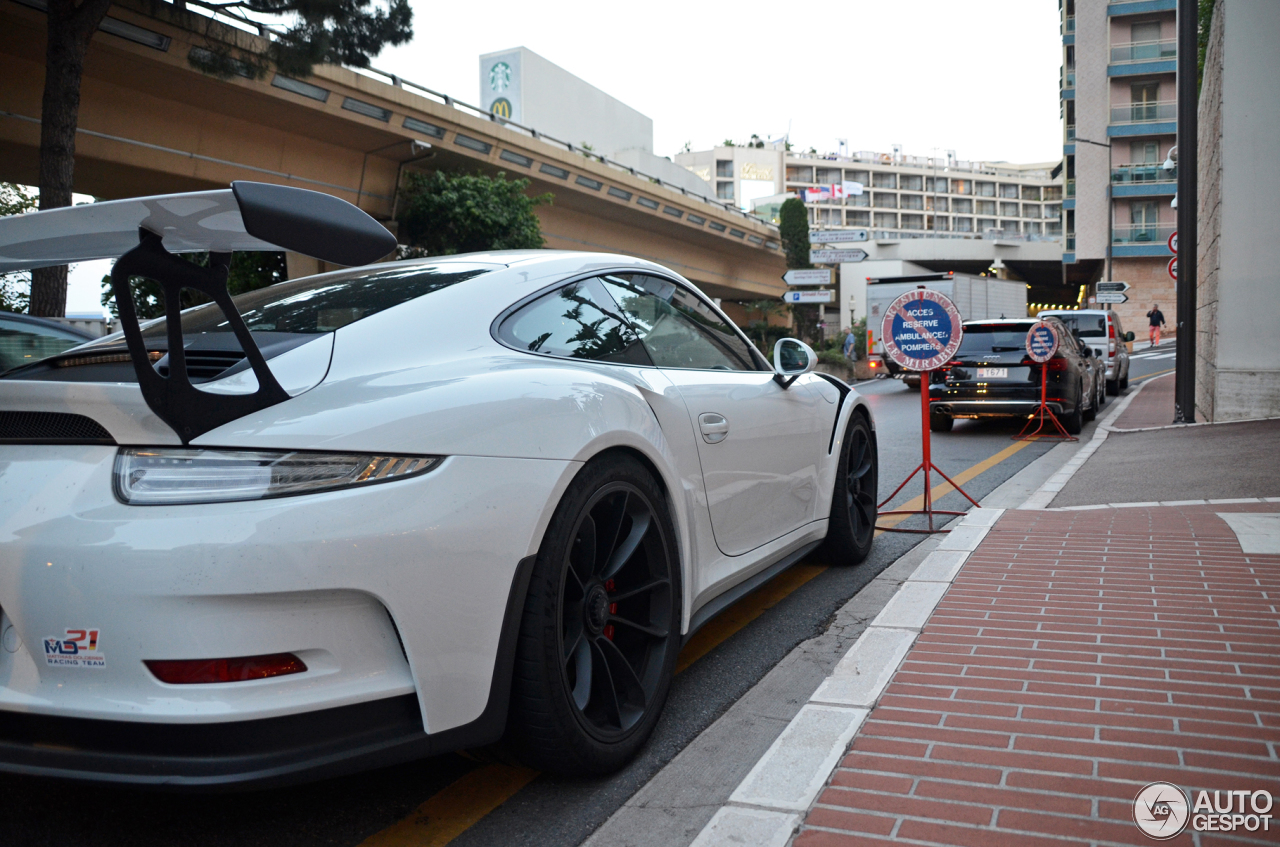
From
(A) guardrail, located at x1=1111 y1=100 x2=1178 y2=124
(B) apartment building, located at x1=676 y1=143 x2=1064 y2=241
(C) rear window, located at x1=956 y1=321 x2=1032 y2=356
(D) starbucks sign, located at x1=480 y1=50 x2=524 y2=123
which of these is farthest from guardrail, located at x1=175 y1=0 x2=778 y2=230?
(B) apartment building, located at x1=676 y1=143 x2=1064 y2=241

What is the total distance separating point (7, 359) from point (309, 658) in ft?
14.0

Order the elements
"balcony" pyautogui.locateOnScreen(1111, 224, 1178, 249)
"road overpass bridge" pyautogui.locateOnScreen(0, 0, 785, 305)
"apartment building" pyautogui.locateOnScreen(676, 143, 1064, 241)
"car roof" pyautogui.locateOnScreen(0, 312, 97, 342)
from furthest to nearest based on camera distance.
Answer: "apartment building" pyautogui.locateOnScreen(676, 143, 1064, 241) < "balcony" pyautogui.locateOnScreen(1111, 224, 1178, 249) < "road overpass bridge" pyautogui.locateOnScreen(0, 0, 785, 305) < "car roof" pyautogui.locateOnScreen(0, 312, 97, 342)

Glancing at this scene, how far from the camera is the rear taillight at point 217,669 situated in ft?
6.02

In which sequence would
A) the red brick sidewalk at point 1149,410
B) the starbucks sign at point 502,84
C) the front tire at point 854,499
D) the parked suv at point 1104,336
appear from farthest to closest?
the starbucks sign at point 502,84 < the parked suv at point 1104,336 < the red brick sidewalk at point 1149,410 < the front tire at point 854,499

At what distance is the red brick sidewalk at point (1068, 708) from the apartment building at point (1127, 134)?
57362mm

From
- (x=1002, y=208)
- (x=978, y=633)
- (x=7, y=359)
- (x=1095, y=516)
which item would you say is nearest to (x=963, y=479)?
(x=1095, y=516)

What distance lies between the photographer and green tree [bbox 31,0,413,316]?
476 inches

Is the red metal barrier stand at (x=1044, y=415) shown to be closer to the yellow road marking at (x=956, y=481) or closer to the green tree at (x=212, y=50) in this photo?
the yellow road marking at (x=956, y=481)

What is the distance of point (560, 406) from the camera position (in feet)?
8.00

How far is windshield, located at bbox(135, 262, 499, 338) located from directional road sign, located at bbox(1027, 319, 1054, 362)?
10102 mm

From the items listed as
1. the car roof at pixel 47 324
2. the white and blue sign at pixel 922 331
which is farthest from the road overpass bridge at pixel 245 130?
the white and blue sign at pixel 922 331

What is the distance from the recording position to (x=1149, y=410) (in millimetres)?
14750

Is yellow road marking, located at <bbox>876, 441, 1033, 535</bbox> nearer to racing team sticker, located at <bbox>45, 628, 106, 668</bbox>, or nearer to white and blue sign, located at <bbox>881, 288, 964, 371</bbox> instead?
white and blue sign, located at <bbox>881, 288, 964, 371</bbox>

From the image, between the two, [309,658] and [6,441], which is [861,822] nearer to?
[309,658]
